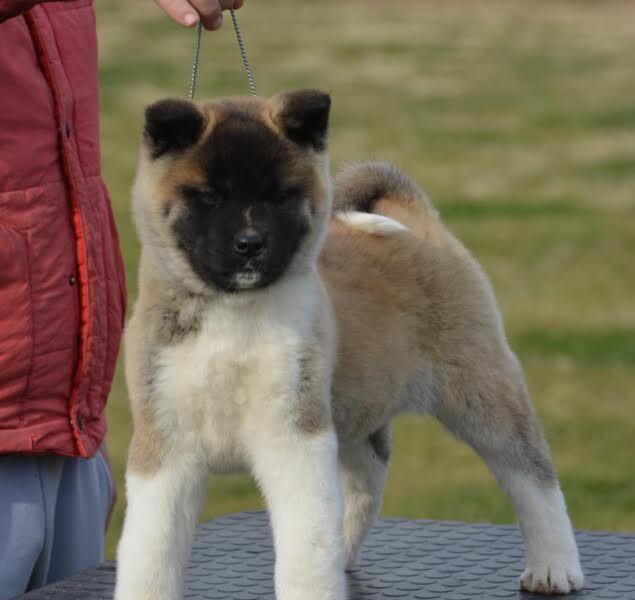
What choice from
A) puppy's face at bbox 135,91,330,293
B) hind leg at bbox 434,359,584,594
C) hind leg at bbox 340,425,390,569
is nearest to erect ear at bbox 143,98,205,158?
puppy's face at bbox 135,91,330,293

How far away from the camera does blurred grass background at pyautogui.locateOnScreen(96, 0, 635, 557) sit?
23.0 feet

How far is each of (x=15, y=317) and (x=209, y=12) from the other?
3.37 feet

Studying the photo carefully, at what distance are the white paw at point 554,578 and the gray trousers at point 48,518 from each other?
3.79ft

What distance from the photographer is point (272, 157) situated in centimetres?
279

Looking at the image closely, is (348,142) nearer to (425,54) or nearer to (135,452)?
(425,54)

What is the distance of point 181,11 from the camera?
2.88 meters

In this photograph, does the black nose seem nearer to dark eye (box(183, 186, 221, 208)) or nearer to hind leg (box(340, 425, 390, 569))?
dark eye (box(183, 186, 221, 208))

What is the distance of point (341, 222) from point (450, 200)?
8010mm

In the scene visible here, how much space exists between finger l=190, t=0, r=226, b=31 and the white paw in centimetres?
143

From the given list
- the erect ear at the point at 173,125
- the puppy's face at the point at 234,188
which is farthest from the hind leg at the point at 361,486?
the erect ear at the point at 173,125

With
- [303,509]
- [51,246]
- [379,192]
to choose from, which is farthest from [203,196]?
[379,192]

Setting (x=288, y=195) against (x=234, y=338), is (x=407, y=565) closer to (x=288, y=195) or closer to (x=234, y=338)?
(x=234, y=338)

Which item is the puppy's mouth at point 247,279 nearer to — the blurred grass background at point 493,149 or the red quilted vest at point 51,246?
the red quilted vest at point 51,246

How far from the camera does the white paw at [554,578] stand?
136 inches
